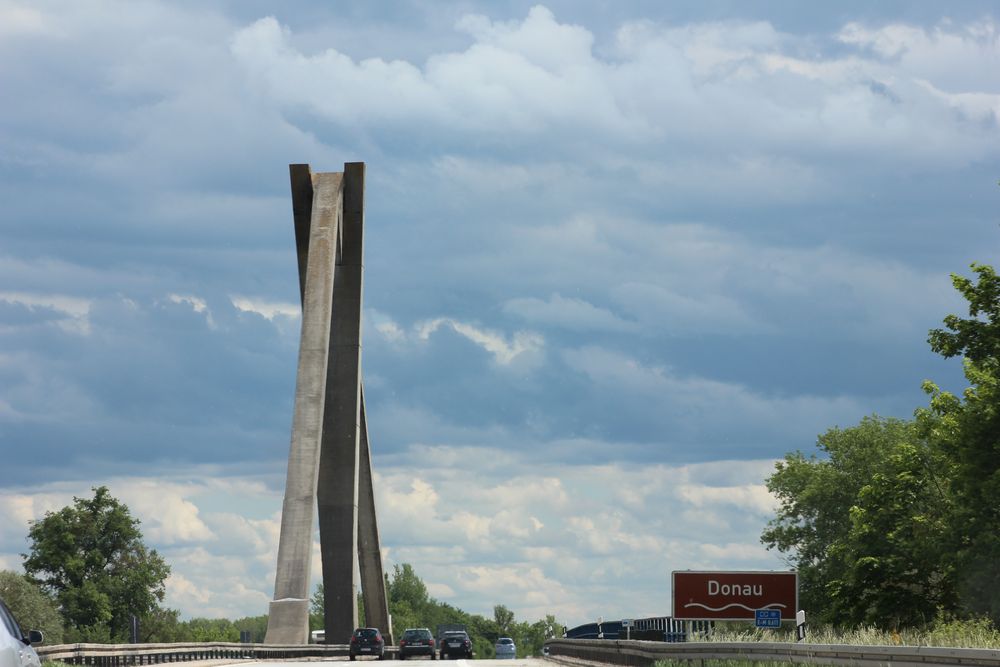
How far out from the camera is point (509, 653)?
292 feet

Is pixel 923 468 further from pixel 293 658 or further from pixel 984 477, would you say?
pixel 293 658

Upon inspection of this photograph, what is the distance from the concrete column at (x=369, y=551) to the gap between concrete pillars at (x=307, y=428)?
1065 cm

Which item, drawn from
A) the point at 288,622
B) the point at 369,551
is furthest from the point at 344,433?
the point at 288,622

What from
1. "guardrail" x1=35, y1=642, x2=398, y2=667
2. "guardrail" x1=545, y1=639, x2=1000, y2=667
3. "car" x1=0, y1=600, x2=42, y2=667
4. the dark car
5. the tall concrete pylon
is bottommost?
the dark car

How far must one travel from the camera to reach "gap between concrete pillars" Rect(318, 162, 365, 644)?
7338cm

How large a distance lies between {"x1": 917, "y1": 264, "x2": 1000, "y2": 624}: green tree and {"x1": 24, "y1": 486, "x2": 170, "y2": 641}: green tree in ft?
262

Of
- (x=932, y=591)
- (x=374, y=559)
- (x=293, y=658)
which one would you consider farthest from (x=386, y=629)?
(x=932, y=591)

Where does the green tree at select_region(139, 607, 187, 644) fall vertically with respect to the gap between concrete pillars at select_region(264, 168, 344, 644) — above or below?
below

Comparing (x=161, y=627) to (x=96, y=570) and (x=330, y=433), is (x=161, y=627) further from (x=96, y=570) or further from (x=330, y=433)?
(x=330, y=433)

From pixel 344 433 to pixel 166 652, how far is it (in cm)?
3245

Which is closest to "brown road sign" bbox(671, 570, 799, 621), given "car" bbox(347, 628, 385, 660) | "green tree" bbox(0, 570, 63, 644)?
"car" bbox(347, 628, 385, 660)

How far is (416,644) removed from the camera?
2586 inches

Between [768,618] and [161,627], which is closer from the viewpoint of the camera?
[768,618]

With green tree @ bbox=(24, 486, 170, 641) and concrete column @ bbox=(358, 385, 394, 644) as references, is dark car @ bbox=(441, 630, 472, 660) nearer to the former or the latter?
concrete column @ bbox=(358, 385, 394, 644)
